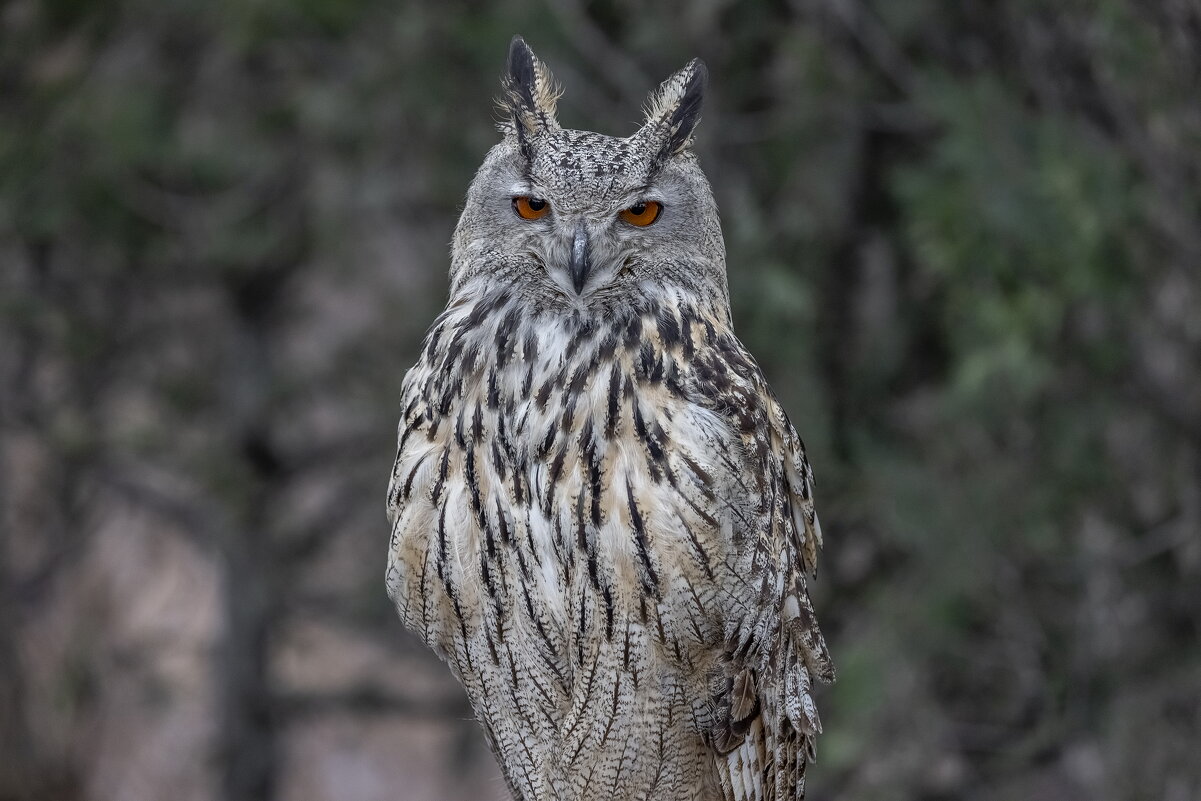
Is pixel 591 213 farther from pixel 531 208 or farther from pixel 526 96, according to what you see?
pixel 526 96

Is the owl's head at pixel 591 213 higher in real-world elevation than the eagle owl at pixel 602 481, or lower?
higher

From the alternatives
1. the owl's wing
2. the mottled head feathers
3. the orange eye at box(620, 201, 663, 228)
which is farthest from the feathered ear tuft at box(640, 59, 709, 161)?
the owl's wing

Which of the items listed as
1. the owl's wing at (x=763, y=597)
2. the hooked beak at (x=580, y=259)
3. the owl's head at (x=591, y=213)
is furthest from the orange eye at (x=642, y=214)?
the owl's wing at (x=763, y=597)

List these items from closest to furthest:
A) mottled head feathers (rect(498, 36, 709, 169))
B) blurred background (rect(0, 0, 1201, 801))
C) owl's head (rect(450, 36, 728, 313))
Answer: owl's head (rect(450, 36, 728, 313))
mottled head feathers (rect(498, 36, 709, 169))
blurred background (rect(0, 0, 1201, 801))

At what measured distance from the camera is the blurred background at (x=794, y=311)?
163 inches

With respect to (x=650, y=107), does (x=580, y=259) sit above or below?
below

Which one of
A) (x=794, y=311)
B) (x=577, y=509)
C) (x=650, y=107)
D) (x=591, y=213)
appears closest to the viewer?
(x=577, y=509)

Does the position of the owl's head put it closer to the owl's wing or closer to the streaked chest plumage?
the streaked chest plumage

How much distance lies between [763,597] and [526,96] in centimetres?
104

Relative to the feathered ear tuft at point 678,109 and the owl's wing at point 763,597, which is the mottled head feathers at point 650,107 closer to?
the feathered ear tuft at point 678,109

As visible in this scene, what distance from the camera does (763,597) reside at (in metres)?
2.21

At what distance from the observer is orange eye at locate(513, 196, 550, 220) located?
2.23 metres

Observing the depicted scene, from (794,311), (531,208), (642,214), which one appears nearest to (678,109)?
(642,214)

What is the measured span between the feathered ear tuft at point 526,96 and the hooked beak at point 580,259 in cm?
27
